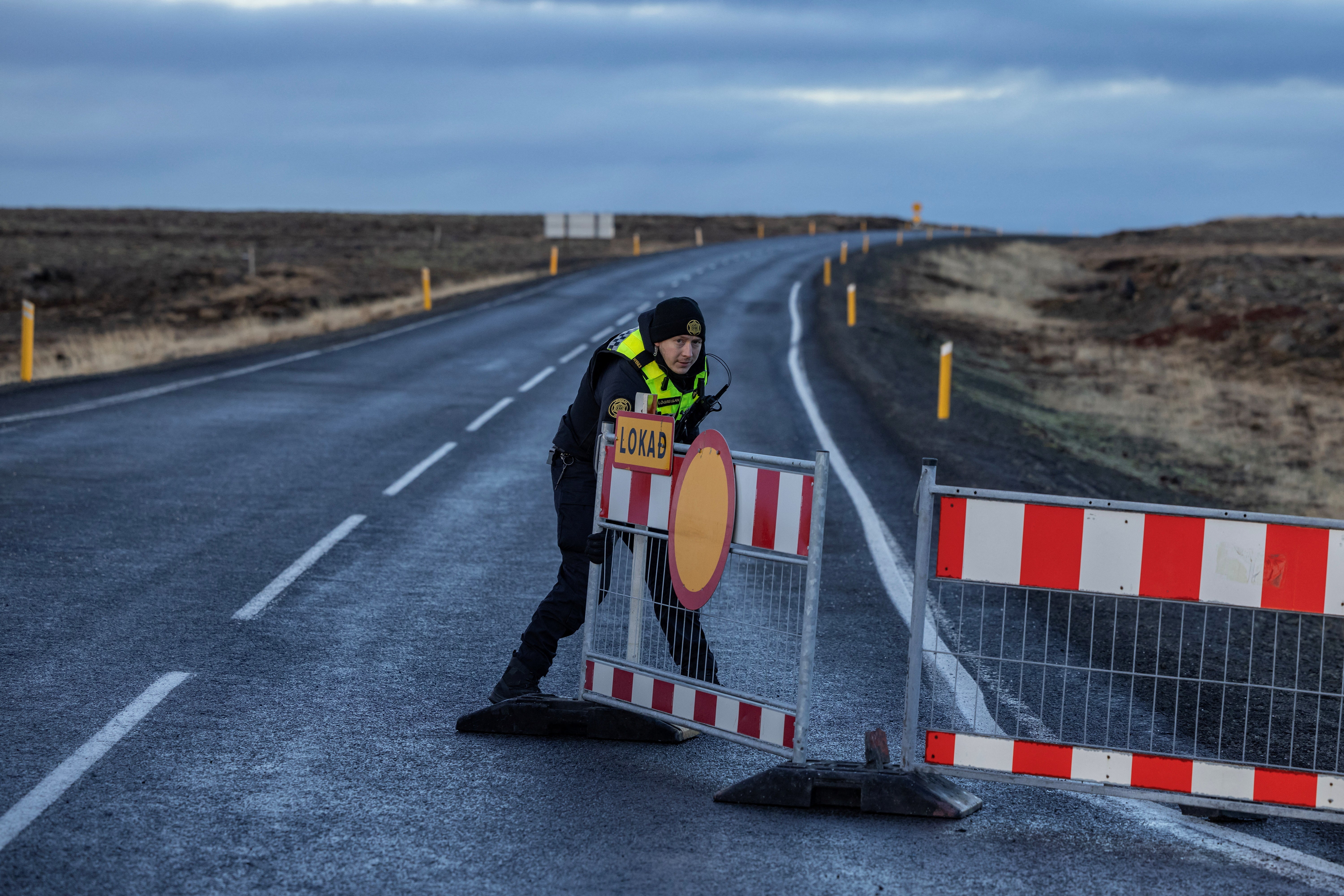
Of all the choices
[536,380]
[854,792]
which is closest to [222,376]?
[536,380]

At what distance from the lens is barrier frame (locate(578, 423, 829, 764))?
4566mm

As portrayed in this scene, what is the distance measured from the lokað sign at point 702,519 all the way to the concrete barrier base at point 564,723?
0.62 m

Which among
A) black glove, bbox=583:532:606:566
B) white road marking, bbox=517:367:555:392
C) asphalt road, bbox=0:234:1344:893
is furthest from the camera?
white road marking, bbox=517:367:555:392

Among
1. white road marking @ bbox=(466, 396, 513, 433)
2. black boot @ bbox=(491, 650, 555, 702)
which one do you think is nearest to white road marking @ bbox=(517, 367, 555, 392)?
white road marking @ bbox=(466, 396, 513, 433)

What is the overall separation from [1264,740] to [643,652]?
10.1ft

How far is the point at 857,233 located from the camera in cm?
7062

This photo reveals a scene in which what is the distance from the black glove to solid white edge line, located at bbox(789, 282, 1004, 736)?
1358 millimetres

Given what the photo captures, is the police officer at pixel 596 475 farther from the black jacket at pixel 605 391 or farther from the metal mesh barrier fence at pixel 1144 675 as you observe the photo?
the metal mesh barrier fence at pixel 1144 675

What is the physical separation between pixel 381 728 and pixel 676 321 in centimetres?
220

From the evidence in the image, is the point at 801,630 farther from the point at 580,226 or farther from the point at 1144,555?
the point at 580,226

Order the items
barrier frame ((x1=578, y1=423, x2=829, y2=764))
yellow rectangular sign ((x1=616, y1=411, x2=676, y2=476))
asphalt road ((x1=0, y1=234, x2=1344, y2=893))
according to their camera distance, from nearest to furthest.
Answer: asphalt road ((x1=0, y1=234, x2=1344, y2=893))
barrier frame ((x1=578, y1=423, x2=829, y2=764))
yellow rectangular sign ((x1=616, y1=411, x2=676, y2=476))

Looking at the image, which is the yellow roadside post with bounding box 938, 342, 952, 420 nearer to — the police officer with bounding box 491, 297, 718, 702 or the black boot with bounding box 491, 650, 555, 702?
the police officer with bounding box 491, 297, 718, 702

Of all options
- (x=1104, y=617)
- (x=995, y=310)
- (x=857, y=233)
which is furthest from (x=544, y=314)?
(x=857, y=233)

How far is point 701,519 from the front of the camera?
5.02m
